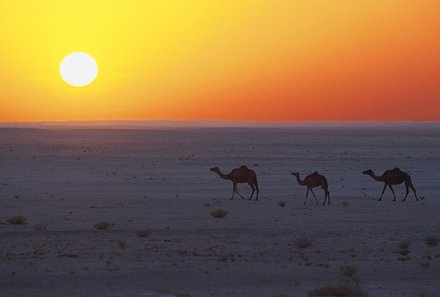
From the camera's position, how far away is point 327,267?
17469 millimetres

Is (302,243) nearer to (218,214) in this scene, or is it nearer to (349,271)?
(349,271)

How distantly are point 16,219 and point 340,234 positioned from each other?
764cm

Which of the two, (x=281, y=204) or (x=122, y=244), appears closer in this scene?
(x=122, y=244)

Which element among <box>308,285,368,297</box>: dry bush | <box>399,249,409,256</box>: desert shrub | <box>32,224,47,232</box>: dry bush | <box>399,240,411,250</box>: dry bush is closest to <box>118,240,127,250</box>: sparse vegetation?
<box>32,224,47,232</box>: dry bush

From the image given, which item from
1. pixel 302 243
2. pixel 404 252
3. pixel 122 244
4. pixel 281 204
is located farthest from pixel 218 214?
pixel 404 252

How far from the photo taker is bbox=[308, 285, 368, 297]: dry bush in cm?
1420

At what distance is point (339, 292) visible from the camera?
1423 cm

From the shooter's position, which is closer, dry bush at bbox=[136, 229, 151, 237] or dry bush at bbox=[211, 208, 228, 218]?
dry bush at bbox=[136, 229, 151, 237]

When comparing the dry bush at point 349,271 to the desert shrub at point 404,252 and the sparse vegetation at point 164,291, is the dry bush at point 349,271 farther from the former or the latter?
the sparse vegetation at point 164,291

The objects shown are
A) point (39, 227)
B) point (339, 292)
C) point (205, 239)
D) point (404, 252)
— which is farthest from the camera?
point (39, 227)

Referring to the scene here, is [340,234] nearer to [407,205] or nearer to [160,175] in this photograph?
[407,205]

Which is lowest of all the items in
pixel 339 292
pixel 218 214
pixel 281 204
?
pixel 281 204

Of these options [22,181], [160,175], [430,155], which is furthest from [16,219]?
[430,155]

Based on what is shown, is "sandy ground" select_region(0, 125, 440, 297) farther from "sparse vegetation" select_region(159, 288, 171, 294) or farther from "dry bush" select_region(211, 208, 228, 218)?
"dry bush" select_region(211, 208, 228, 218)
